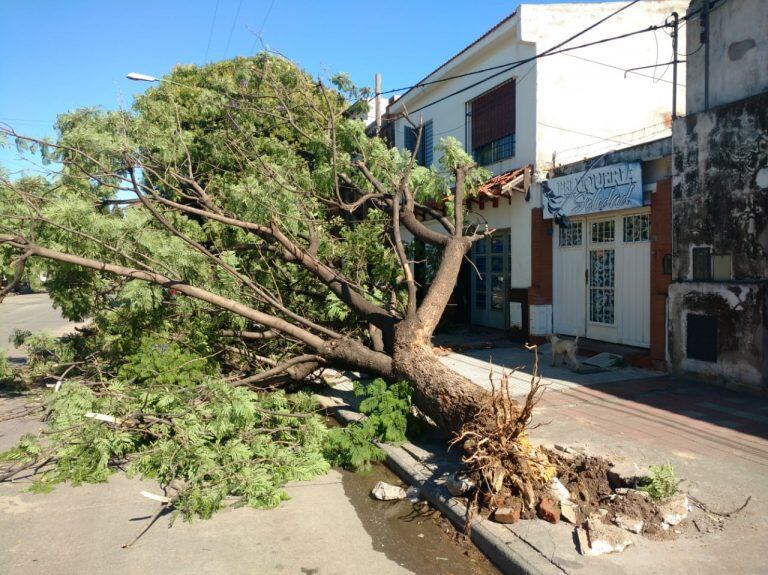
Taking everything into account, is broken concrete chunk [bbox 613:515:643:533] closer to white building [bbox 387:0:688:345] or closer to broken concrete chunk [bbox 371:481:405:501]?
broken concrete chunk [bbox 371:481:405:501]

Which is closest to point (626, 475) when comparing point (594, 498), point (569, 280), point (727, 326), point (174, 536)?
point (594, 498)

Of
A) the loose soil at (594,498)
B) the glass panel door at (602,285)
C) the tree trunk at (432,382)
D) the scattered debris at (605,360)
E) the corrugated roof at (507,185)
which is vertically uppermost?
the corrugated roof at (507,185)

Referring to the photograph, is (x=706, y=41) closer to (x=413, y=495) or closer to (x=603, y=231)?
(x=603, y=231)

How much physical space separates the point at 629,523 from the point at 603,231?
7.15 meters

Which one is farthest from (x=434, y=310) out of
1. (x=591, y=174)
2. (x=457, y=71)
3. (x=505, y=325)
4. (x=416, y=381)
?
(x=457, y=71)

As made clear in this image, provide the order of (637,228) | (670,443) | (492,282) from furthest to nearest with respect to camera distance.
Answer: (492,282)
(637,228)
(670,443)

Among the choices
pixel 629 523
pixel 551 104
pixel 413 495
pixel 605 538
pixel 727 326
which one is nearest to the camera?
pixel 605 538

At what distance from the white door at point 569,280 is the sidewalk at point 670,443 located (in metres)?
1.56

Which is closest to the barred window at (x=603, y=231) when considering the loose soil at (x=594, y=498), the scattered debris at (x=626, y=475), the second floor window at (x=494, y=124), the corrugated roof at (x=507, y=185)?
the corrugated roof at (x=507, y=185)

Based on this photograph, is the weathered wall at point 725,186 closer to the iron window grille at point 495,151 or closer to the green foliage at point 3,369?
the iron window grille at point 495,151

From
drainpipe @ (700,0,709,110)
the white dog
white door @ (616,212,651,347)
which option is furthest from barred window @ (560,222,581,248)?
drainpipe @ (700,0,709,110)

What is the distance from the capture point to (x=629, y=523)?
3771mm

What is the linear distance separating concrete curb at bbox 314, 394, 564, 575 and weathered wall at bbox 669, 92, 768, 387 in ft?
15.4

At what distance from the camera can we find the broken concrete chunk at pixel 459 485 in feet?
14.3
